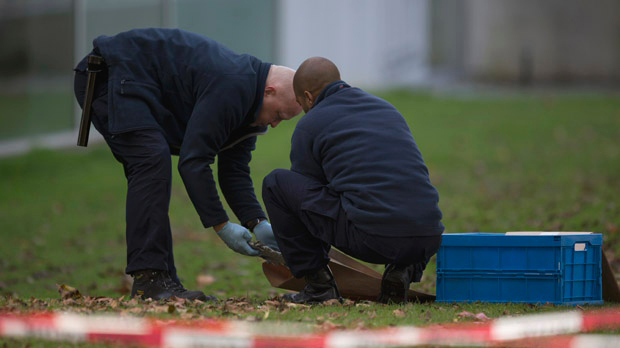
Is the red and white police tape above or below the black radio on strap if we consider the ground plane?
below

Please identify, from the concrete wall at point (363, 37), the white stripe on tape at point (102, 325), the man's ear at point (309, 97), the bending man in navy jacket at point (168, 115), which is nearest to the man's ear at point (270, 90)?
the bending man in navy jacket at point (168, 115)

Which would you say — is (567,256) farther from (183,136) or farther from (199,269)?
(199,269)

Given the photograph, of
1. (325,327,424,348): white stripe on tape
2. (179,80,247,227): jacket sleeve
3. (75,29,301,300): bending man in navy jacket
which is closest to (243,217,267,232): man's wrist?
(75,29,301,300): bending man in navy jacket

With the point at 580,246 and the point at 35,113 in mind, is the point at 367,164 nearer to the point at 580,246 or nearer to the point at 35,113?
the point at 580,246

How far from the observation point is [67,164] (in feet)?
49.2

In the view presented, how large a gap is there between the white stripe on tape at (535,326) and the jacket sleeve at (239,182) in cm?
181

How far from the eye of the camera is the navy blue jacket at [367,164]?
4613 mm

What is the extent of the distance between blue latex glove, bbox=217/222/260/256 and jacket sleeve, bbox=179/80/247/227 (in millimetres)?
126

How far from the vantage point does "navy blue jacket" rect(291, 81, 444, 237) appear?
4.61 metres

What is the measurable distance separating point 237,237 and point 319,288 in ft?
1.77

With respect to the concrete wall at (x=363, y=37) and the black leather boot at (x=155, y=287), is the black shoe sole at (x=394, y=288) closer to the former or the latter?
the black leather boot at (x=155, y=287)

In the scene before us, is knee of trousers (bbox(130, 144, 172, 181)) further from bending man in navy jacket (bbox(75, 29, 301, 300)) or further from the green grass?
the green grass

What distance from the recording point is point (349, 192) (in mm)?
4676

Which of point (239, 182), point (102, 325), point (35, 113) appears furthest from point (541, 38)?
point (102, 325)
